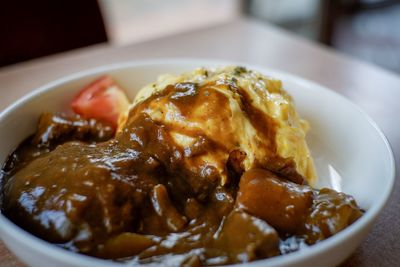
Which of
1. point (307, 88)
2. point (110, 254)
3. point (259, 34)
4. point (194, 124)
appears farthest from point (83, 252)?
point (259, 34)

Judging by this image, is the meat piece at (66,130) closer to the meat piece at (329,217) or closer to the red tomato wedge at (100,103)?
the red tomato wedge at (100,103)

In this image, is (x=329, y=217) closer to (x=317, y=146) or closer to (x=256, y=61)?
(x=317, y=146)

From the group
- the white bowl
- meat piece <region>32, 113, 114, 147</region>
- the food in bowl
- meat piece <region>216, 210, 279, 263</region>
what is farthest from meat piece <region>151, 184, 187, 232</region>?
meat piece <region>32, 113, 114, 147</region>

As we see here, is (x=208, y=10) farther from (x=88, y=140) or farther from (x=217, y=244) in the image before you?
(x=217, y=244)

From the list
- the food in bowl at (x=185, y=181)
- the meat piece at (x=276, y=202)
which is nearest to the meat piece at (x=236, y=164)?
the food in bowl at (x=185, y=181)

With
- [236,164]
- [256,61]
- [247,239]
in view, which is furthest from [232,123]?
[256,61]

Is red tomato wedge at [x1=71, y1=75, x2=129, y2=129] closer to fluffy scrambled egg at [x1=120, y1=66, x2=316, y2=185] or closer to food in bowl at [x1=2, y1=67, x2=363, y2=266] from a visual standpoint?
food in bowl at [x1=2, y1=67, x2=363, y2=266]
